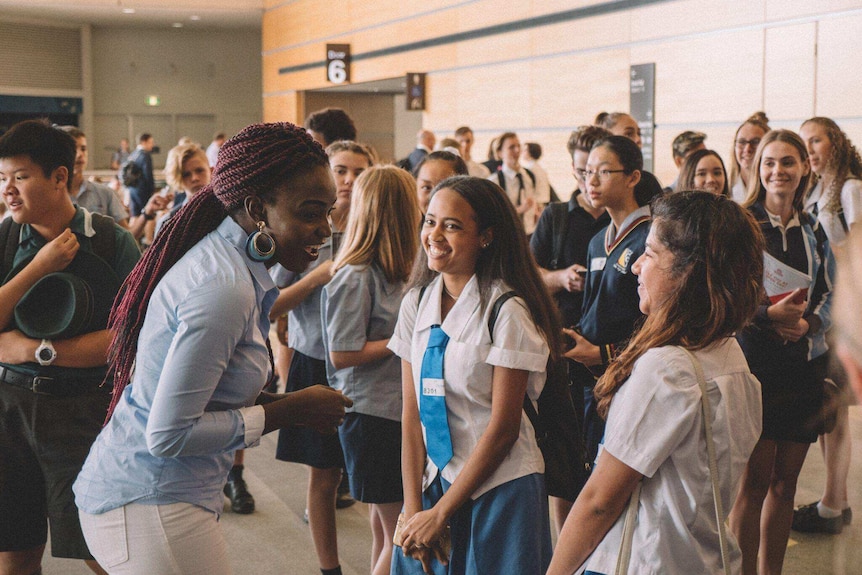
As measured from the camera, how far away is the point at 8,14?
19812 millimetres

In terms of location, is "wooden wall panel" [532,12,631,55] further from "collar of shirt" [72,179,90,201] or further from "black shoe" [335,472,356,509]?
"black shoe" [335,472,356,509]

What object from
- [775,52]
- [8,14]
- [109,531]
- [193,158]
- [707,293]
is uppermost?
[8,14]

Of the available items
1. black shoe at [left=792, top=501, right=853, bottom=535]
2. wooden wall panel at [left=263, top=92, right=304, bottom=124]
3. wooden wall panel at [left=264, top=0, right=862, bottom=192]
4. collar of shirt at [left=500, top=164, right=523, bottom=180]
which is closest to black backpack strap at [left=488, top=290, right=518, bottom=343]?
black shoe at [left=792, top=501, right=853, bottom=535]

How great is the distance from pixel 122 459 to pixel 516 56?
9018 mm

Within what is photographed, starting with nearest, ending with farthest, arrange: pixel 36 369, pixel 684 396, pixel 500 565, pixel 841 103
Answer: pixel 684 396
pixel 500 565
pixel 36 369
pixel 841 103

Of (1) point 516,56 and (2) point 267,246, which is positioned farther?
(1) point 516,56

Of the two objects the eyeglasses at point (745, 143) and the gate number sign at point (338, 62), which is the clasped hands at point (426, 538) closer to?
the eyeglasses at point (745, 143)

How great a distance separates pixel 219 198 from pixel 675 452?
3.25 feet

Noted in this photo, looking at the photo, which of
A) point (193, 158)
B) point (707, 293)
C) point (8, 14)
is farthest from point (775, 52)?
point (8, 14)

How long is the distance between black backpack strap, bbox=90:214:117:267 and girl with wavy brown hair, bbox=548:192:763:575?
1.56 metres

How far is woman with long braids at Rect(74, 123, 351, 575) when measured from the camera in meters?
1.49

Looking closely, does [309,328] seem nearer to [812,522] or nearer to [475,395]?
[475,395]

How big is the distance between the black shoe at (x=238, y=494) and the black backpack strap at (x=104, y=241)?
1.79 metres

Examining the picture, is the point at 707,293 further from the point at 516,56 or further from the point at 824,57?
the point at 516,56
